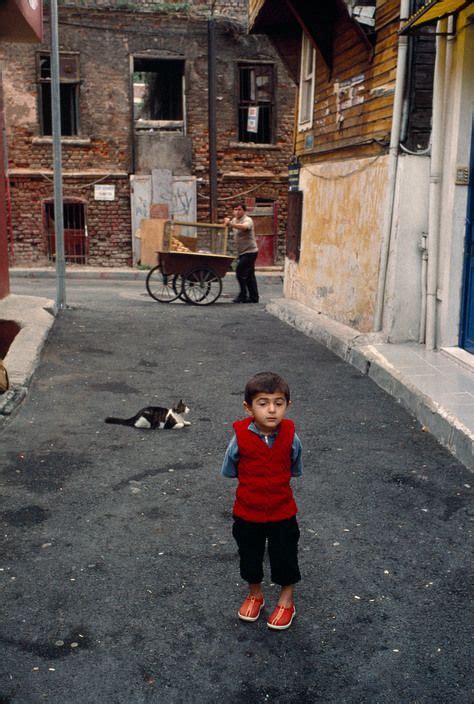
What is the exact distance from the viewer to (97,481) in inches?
220

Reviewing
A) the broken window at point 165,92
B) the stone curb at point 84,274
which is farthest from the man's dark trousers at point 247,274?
the broken window at point 165,92

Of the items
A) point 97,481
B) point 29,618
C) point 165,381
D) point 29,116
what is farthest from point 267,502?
point 29,116

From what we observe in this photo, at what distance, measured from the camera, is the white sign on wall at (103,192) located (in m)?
24.0

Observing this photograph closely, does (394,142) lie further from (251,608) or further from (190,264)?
(251,608)

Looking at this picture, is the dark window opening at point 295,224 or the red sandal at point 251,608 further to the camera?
the dark window opening at point 295,224

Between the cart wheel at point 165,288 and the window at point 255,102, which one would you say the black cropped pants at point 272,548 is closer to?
the cart wheel at point 165,288

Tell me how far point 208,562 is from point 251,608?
62 centimetres

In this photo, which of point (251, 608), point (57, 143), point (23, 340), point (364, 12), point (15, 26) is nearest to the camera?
point (251, 608)

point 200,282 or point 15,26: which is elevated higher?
point 15,26

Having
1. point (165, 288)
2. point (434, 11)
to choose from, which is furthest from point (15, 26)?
point (165, 288)

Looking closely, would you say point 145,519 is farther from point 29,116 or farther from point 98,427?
point 29,116

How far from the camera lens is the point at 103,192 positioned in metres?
24.0

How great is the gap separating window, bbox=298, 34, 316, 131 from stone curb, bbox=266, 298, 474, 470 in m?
3.51

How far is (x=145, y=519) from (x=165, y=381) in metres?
4.07
